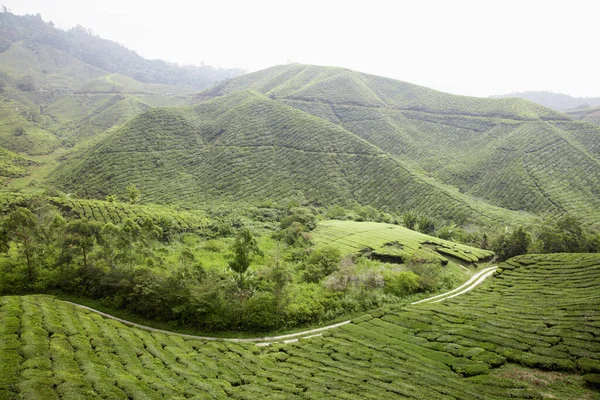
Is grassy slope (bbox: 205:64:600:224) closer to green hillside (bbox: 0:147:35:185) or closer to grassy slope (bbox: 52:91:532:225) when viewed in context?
grassy slope (bbox: 52:91:532:225)

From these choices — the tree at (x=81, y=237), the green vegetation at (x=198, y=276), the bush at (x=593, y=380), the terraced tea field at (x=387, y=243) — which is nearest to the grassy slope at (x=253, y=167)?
the terraced tea field at (x=387, y=243)

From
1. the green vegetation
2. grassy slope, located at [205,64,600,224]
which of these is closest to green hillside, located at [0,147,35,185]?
the green vegetation

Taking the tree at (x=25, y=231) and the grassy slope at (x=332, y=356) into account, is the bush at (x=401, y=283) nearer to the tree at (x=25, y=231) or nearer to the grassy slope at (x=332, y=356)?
the grassy slope at (x=332, y=356)

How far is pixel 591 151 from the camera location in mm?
115812

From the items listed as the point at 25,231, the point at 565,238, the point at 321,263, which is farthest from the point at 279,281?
the point at 565,238

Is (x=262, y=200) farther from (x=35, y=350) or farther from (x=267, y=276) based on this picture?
(x=35, y=350)

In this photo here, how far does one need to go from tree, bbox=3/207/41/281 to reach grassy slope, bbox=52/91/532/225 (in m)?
51.7

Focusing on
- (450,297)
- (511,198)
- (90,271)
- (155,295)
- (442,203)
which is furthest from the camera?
(511,198)

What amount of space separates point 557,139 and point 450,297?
109514mm

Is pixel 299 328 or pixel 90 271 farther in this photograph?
pixel 90 271

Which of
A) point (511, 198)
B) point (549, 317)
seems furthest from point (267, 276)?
point (511, 198)

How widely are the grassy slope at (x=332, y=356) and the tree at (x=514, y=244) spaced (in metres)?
23.9

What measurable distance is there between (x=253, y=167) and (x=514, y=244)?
259 feet

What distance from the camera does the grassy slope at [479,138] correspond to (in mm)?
102688
